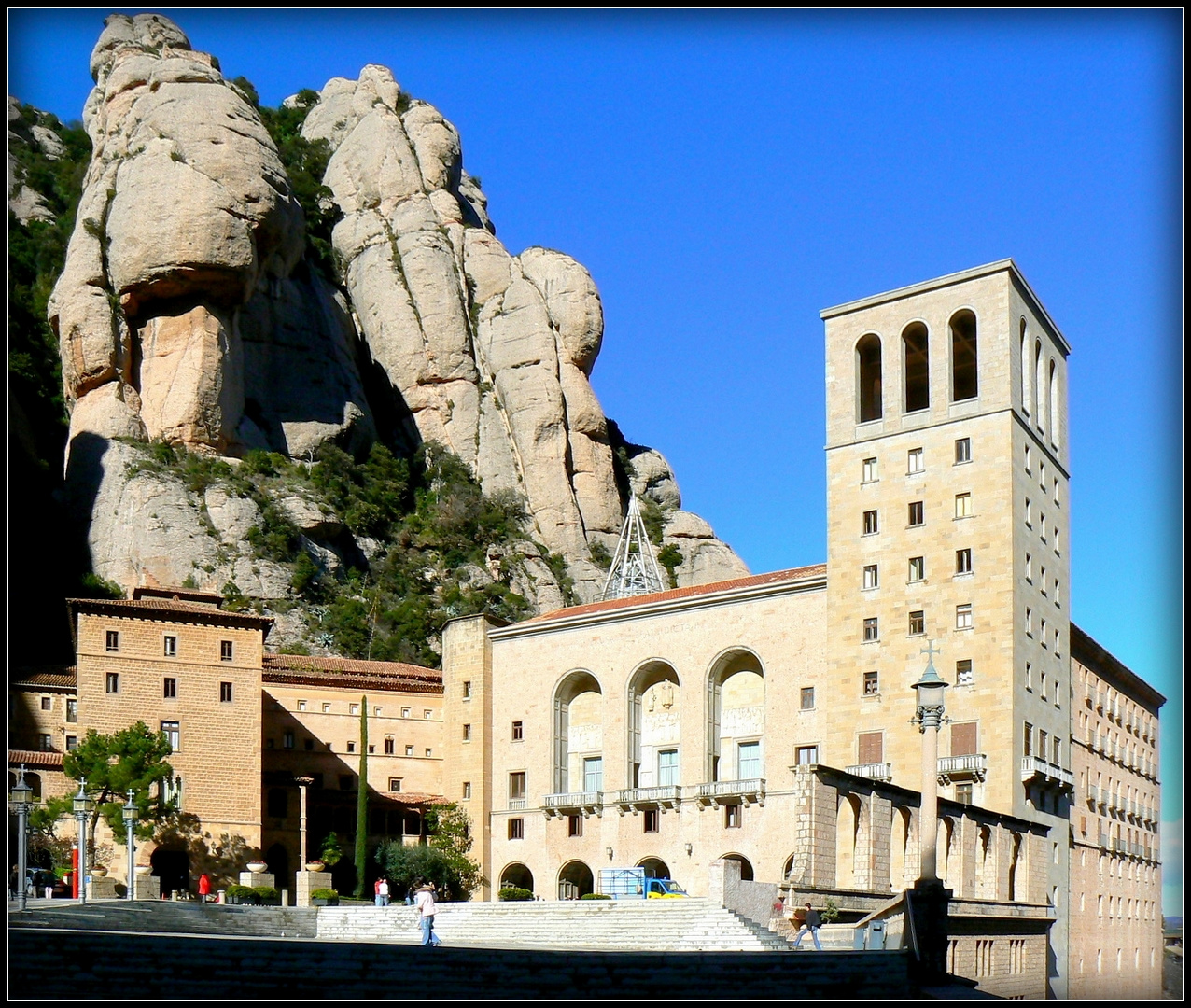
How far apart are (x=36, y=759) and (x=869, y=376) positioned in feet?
104

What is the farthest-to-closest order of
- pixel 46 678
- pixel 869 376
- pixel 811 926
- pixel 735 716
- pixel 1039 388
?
pixel 46 678 < pixel 869 376 < pixel 735 716 < pixel 1039 388 < pixel 811 926

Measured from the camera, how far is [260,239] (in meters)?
78.9

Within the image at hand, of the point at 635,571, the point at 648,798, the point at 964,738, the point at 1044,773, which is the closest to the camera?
the point at 964,738

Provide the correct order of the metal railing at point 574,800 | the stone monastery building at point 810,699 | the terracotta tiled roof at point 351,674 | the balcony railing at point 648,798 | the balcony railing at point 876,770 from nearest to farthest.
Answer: the balcony railing at point 876,770 < the stone monastery building at point 810,699 < the balcony railing at point 648,798 < the metal railing at point 574,800 < the terracotta tiled roof at point 351,674

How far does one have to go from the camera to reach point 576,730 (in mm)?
58062

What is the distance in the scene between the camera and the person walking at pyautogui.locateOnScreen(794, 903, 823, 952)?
30828mm

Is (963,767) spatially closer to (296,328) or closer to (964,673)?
(964,673)

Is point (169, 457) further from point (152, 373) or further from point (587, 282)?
point (587, 282)

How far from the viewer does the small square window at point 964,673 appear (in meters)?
47.6

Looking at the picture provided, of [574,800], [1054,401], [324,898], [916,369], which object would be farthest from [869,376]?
[324,898]

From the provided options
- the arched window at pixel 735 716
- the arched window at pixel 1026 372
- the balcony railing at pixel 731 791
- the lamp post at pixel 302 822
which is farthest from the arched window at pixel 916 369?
the lamp post at pixel 302 822

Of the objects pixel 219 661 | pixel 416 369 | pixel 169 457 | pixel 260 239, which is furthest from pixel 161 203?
pixel 219 661

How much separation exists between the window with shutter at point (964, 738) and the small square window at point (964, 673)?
123 centimetres

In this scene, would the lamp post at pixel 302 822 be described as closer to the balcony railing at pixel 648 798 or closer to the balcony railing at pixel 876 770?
the balcony railing at pixel 648 798
